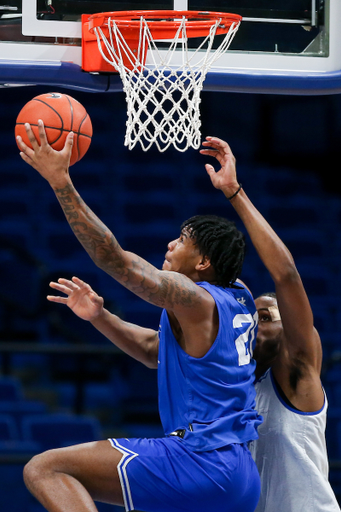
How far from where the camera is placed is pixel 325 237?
20.5 feet

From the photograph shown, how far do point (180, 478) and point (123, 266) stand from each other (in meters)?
0.77

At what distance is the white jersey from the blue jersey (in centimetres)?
21

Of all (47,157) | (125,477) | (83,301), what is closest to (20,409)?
(83,301)

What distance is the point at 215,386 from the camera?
2.43m

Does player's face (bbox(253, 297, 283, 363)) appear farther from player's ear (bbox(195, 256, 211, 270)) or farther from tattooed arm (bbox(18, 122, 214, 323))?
tattooed arm (bbox(18, 122, 214, 323))

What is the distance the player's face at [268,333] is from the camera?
289 cm

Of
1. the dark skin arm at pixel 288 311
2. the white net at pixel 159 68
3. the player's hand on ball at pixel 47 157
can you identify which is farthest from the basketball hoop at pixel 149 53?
the player's hand on ball at pixel 47 157

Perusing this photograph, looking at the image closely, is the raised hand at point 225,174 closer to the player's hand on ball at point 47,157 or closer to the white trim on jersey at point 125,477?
the player's hand on ball at point 47,157

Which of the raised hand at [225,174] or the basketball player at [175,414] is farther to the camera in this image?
the raised hand at [225,174]

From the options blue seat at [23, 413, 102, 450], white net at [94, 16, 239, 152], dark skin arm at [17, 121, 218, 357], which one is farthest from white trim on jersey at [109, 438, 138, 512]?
blue seat at [23, 413, 102, 450]

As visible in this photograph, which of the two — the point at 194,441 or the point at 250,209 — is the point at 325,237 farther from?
the point at 194,441

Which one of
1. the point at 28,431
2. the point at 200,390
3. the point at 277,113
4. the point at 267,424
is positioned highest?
the point at 277,113

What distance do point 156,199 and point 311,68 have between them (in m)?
2.83

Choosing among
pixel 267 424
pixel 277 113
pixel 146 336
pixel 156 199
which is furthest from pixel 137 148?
pixel 267 424
